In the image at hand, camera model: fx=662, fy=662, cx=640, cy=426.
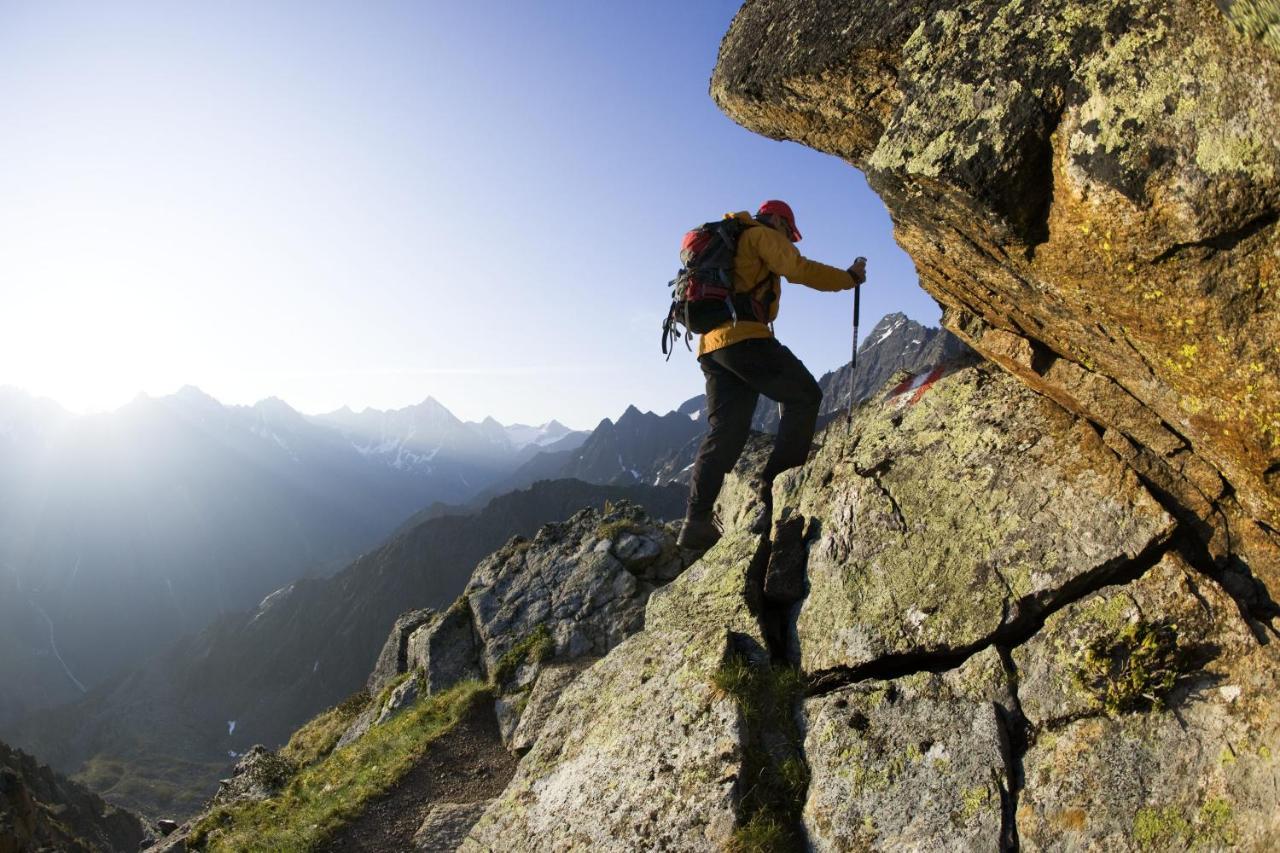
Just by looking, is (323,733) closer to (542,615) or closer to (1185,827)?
(542,615)

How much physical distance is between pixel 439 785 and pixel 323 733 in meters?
11.4

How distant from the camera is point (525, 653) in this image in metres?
17.8

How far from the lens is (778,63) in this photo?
30.8 feet

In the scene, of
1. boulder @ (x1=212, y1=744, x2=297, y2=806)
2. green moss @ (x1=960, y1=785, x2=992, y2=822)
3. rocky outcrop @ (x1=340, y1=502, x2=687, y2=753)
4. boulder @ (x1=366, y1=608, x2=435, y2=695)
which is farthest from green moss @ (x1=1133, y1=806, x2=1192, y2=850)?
boulder @ (x1=366, y1=608, x2=435, y2=695)

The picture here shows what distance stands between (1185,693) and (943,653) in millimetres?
2144

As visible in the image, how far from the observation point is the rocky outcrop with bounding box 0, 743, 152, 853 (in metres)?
42.6

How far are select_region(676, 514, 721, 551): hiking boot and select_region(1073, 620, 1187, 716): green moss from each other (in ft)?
26.3

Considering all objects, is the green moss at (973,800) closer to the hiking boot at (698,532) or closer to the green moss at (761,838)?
the green moss at (761,838)

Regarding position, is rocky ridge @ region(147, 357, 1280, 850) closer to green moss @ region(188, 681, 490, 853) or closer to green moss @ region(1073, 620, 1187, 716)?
green moss @ region(1073, 620, 1187, 716)

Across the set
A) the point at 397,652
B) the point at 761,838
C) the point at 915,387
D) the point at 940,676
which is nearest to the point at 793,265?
the point at 915,387

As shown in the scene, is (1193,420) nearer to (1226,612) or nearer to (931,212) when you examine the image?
(1226,612)

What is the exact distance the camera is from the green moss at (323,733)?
21.0m

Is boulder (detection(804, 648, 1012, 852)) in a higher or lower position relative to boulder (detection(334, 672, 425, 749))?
higher

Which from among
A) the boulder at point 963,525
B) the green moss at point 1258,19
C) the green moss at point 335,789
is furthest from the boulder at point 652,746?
the green moss at point 1258,19
